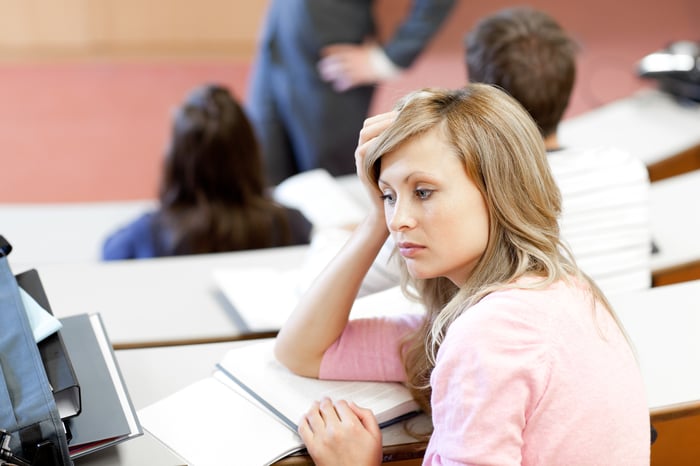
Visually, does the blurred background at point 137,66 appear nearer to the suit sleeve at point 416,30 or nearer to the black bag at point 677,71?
the suit sleeve at point 416,30

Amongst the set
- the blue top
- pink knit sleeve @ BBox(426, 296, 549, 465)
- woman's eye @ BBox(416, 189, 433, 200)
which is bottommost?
the blue top

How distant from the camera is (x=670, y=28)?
5035 millimetres

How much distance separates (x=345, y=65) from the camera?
2961 millimetres

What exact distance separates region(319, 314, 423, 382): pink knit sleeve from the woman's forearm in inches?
0.6

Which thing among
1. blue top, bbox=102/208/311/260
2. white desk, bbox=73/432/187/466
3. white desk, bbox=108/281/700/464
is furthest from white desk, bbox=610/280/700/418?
blue top, bbox=102/208/311/260

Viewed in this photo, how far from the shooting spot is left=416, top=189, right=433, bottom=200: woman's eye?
3.68ft

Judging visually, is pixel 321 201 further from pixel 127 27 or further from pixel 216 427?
pixel 127 27

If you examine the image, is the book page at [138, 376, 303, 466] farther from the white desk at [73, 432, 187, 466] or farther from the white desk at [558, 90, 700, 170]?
the white desk at [558, 90, 700, 170]

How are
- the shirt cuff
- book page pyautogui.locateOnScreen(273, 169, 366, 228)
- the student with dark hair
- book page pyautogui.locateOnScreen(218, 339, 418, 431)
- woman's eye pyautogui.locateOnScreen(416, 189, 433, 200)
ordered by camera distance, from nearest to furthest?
woman's eye pyautogui.locateOnScreen(416, 189, 433, 200) → book page pyautogui.locateOnScreen(218, 339, 418, 431) → the student with dark hair → book page pyautogui.locateOnScreen(273, 169, 366, 228) → the shirt cuff

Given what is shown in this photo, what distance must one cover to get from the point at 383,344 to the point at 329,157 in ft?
5.83

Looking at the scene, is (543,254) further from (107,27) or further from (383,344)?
(107,27)

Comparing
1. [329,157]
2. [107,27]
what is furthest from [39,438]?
[107,27]

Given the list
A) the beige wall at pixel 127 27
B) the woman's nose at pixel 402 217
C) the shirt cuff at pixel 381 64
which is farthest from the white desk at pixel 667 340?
the beige wall at pixel 127 27

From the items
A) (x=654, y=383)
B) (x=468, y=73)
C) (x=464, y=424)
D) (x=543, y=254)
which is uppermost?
(x=468, y=73)
